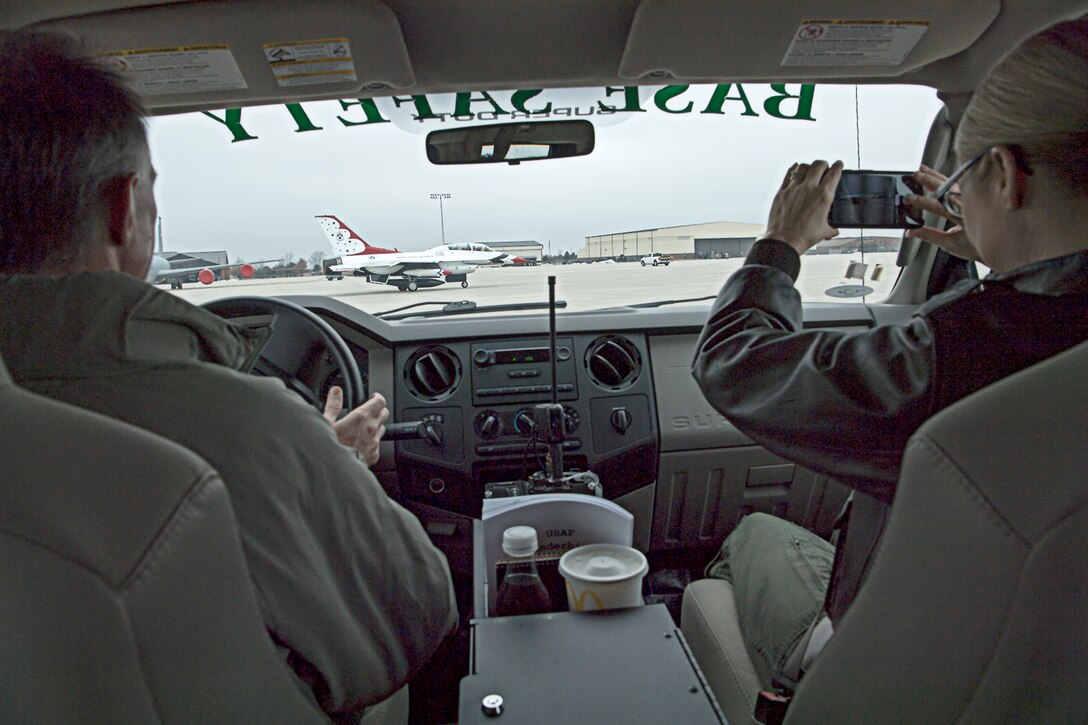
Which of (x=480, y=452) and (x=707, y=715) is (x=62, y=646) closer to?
(x=707, y=715)

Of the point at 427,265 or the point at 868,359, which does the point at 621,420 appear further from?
the point at 868,359

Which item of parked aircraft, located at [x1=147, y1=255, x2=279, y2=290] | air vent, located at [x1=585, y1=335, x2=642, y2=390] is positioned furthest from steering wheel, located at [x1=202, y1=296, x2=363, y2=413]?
air vent, located at [x1=585, y1=335, x2=642, y2=390]

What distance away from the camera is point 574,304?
3.23 m

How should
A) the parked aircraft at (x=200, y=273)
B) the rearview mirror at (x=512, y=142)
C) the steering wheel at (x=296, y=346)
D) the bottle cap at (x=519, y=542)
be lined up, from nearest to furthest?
the bottle cap at (x=519, y=542) < the parked aircraft at (x=200, y=273) < the steering wheel at (x=296, y=346) < the rearview mirror at (x=512, y=142)

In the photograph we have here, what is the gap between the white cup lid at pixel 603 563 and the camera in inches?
60.0

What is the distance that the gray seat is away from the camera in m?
0.82

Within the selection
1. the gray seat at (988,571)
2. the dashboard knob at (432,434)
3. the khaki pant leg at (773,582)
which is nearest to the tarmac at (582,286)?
the dashboard knob at (432,434)

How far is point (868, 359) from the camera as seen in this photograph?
1060 millimetres

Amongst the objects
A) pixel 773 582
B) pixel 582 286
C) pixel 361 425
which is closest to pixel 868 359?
pixel 773 582

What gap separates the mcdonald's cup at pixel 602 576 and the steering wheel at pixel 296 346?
953 mm

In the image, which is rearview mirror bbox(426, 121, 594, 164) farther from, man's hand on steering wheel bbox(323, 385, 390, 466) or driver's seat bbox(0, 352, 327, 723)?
driver's seat bbox(0, 352, 327, 723)

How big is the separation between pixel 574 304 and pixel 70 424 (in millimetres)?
2514

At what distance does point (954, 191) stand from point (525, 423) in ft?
6.21

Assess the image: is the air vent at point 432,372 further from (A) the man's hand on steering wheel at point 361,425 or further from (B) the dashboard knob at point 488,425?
(A) the man's hand on steering wheel at point 361,425
